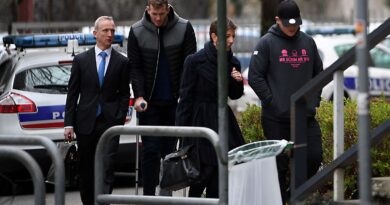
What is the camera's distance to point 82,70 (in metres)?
9.34

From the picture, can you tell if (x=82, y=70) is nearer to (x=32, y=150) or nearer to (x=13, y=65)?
(x=32, y=150)

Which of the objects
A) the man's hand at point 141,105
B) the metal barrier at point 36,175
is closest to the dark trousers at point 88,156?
the man's hand at point 141,105

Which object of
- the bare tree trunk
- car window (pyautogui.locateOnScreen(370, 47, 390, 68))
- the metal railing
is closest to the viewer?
the metal railing

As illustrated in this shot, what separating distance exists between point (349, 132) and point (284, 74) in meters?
1.31

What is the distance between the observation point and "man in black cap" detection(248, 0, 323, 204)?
8.70m

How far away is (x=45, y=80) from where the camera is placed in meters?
12.1

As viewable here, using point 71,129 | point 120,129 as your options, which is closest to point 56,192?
point 120,129

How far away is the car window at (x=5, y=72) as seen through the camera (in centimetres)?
1223

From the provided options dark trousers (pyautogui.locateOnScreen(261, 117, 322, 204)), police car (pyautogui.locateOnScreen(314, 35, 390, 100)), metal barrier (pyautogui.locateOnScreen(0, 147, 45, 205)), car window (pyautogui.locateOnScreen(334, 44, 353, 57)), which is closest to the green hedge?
dark trousers (pyautogui.locateOnScreen(261, 117, 322, 204))

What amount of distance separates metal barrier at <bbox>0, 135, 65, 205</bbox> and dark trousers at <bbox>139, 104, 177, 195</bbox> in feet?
8.00

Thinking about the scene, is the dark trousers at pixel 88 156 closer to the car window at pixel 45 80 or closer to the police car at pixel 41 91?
the police car at pixel 41 91

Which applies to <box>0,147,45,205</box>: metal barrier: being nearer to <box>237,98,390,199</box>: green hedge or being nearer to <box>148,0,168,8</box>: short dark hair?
<box>237,98,390,199</box>: green hedge

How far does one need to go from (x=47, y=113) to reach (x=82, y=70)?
258 cm

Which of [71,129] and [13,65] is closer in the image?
[71,129]
